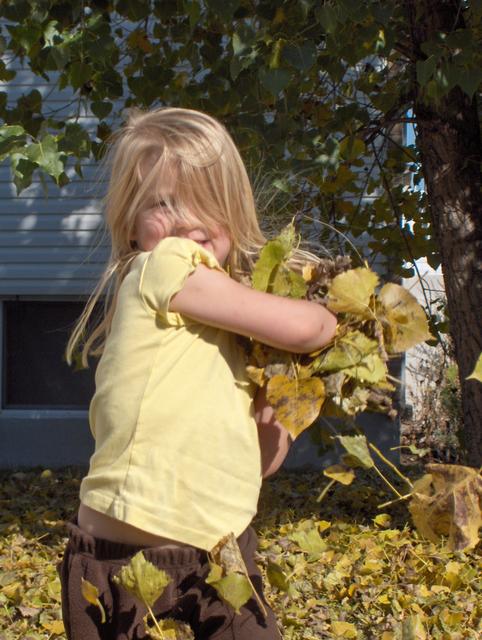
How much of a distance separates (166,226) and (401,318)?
49cm

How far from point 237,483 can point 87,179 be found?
4.73 meters

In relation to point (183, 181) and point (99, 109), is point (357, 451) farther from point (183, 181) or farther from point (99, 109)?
point (99, 109)

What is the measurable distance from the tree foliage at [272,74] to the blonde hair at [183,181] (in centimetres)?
58

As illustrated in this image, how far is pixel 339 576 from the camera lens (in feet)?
11.7

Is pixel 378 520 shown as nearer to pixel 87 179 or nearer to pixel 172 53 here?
pixel 172 53

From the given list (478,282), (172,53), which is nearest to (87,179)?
(172,53)

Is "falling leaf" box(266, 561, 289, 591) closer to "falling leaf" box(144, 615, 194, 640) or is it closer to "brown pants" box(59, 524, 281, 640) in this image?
"brown pants" box(59, 524, 281, 640)

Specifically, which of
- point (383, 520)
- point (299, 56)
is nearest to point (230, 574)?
point (299, 56)

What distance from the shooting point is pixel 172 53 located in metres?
4.03

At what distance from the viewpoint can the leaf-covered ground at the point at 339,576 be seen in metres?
3.18

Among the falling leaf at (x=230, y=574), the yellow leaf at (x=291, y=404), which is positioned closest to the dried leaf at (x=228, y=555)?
the falling leaf at (x=230, y=574)

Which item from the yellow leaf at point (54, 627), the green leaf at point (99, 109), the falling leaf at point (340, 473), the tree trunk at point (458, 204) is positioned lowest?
the yellow leaf at point (54, 627)

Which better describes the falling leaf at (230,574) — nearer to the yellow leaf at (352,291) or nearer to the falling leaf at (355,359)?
the falling leaf at (355,359)

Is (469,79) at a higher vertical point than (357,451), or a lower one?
higher
